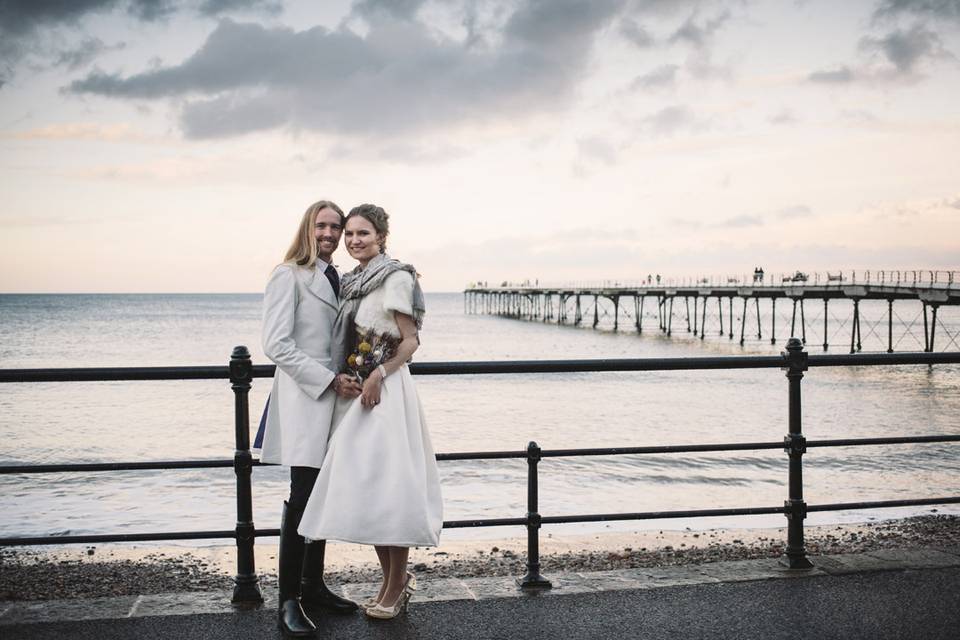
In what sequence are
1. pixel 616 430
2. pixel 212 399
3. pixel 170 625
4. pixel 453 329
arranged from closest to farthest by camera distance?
pixel 170 625 < pixel 616 430 < pixel 212 399 < pixel 453 329

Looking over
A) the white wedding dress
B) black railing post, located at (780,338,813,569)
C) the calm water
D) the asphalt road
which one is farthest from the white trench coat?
the calm water

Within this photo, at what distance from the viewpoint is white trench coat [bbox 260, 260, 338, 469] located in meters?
3.35

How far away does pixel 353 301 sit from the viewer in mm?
3461

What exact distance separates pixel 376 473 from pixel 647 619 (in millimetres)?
1286

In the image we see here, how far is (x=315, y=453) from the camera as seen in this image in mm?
3414

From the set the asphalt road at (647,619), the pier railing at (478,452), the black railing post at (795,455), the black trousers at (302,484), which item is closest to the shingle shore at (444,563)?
the black railing post at (795,455)

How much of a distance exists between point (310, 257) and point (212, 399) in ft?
81.2

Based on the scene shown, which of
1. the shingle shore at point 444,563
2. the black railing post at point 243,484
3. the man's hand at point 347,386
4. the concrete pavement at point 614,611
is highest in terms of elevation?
the man's hand at point 347,386

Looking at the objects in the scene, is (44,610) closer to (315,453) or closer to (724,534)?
(315,453)

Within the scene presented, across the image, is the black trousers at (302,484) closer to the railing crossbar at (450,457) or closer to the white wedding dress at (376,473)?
the white wedding dress at (376,473)

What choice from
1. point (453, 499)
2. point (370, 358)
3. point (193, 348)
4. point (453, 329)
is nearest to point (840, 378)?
point (453, 499)

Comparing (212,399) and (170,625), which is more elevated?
(170,625)

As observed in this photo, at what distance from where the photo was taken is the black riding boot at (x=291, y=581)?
331 centimetres

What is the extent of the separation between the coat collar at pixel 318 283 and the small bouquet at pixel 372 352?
233 millimetres
